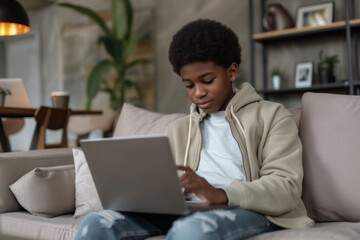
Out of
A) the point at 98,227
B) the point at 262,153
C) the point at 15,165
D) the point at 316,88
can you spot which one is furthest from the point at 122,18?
the point at 98,227

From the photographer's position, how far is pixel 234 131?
1351 millimetres

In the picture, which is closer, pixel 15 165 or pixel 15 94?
pixel 15 165

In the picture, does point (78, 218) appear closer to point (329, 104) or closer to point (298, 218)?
point (298, 218)

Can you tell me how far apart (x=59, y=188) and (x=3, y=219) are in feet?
0.74

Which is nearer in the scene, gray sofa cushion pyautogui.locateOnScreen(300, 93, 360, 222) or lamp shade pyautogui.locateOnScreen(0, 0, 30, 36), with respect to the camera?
gray sofa cushion pyautogui.locateOnScreen(300, 93, 360, 222)

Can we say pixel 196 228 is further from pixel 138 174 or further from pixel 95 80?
pixel 95 80

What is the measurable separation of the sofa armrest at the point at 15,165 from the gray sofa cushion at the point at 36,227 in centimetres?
5

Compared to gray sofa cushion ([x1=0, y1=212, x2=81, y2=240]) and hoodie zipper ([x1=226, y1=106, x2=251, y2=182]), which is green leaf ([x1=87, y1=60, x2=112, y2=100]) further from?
hoodie zipper ([x1=226, y1=106, x2=251, y2=182])

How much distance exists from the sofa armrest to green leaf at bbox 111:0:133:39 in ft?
10.0

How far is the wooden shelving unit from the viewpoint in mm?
3602

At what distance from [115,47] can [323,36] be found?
202 cm

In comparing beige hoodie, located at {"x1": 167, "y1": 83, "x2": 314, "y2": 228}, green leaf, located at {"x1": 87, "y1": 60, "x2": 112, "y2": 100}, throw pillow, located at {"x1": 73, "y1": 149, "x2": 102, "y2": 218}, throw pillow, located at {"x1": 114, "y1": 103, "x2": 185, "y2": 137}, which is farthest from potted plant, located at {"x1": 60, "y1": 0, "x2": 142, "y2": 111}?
beige hoodie, located at {"x1": 167, "y1": 83, "x2": 314, "y2": 228}

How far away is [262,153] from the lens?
1.31 m

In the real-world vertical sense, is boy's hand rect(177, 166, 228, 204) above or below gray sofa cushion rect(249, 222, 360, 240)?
above
